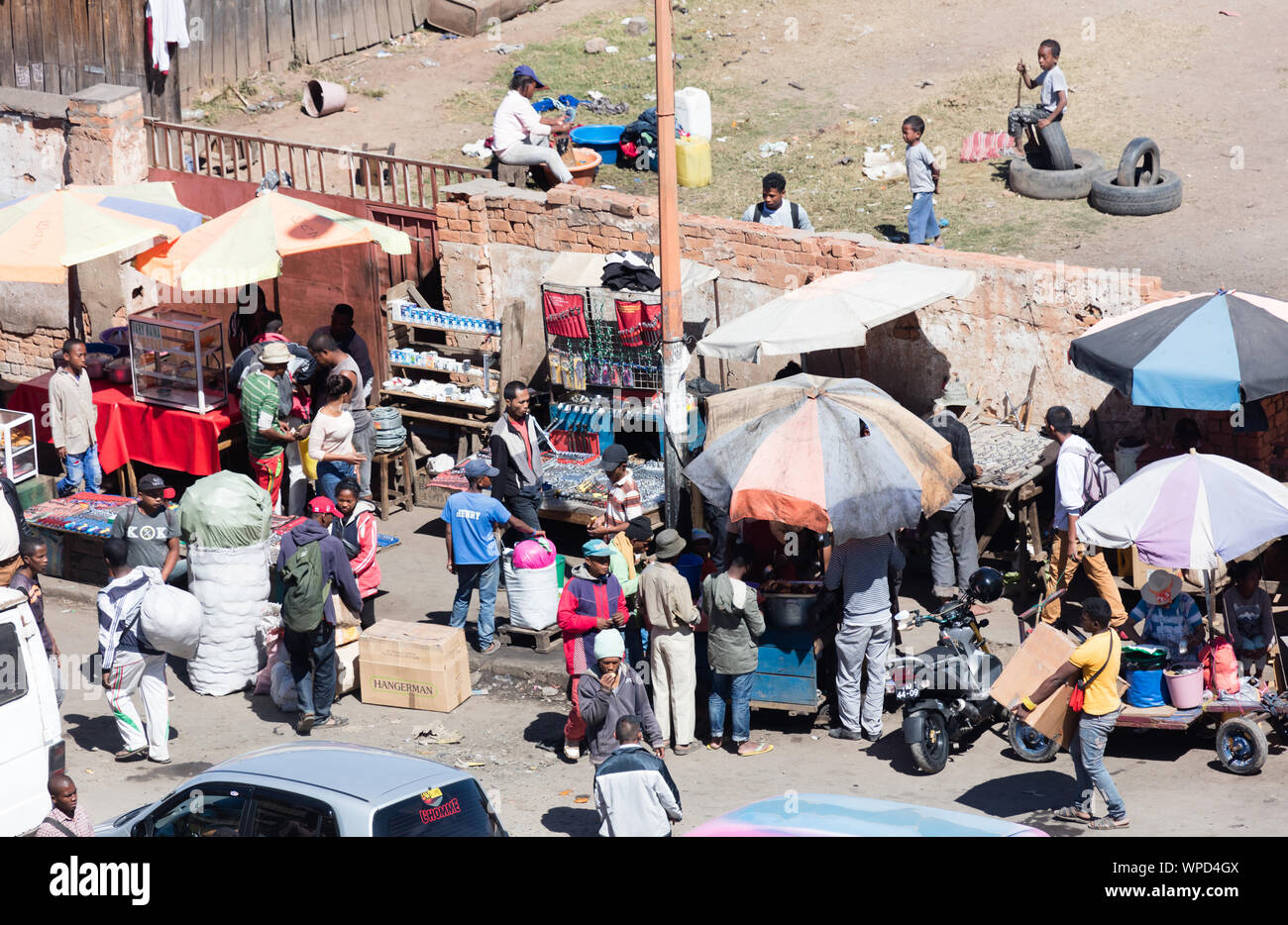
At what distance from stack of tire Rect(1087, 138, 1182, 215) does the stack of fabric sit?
8629 mm

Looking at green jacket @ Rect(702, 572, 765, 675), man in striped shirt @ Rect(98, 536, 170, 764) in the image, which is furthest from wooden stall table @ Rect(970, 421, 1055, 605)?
man in striped shirt @ Rect(98, 536, 170, 764)

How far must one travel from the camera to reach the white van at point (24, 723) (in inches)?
347

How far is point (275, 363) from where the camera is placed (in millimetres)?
14094

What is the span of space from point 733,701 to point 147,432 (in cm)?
715

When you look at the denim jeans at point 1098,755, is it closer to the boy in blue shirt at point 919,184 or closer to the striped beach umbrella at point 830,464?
the striped beach umbrella at point 830,464

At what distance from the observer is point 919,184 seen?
16734mm

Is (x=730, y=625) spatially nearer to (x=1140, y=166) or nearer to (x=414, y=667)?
(x=414, y=667)

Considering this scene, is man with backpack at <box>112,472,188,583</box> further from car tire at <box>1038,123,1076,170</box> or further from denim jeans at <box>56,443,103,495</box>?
car tire at <box>1038,123,1076,170</box>

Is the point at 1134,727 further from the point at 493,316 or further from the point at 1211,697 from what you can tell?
the point at 493,316

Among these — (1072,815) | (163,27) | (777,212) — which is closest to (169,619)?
(1072,815)

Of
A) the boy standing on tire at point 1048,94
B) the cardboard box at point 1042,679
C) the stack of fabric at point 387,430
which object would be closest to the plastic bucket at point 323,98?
the stack of fabric at point 387,430

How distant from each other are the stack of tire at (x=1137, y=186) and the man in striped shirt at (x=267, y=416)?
957 centimetres

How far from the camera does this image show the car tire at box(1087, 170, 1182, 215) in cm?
1764
